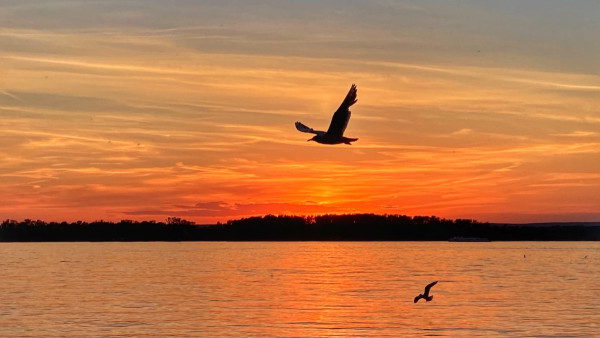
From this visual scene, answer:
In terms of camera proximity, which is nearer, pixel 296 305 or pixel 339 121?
pixel 339 121

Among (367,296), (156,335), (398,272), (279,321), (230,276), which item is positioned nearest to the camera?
(156,335)

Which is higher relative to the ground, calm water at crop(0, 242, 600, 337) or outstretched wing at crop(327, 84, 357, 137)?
outstretched wing at crop(327, 84, 357, 137)

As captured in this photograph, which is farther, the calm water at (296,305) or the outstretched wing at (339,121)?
the calm water at (296,305)

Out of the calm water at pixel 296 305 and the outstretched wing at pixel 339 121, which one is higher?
the outstretched wing at pixel 339 121

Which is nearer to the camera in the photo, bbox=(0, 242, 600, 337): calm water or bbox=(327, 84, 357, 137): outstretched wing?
bbox=(327, 84, 357, 137): outstretched wing

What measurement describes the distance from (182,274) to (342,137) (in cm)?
8252

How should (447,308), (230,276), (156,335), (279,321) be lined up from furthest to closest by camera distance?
(230,276) → (447,308) → (279,321) → (156,335)

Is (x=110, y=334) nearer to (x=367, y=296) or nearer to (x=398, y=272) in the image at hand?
(x=367, y=296)

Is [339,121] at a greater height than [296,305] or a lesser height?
greater

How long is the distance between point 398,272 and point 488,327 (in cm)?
5782

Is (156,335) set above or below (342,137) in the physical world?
below

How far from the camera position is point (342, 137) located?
3134 centimetres

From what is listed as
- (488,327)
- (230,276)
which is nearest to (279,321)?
(488,327)

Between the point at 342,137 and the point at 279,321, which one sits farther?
the point at 279,321
